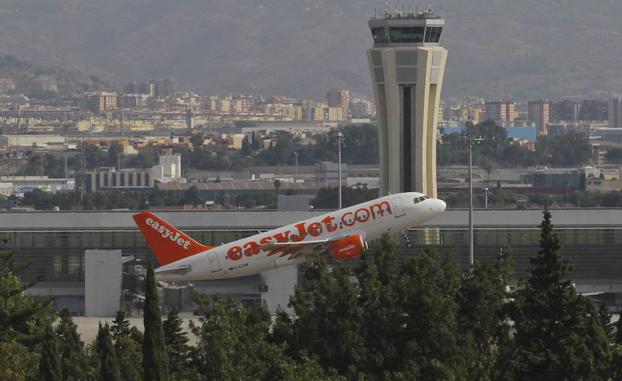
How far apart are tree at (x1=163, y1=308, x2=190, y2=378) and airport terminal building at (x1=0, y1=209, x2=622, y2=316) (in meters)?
27.8

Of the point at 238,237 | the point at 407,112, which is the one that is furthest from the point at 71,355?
the point at 407,112

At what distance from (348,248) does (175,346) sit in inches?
534

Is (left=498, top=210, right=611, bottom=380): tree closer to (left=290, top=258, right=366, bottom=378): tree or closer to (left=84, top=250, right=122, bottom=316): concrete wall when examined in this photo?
(left=290, top=258, right=366, bottom=378): tree

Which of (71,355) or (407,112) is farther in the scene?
(407,112)

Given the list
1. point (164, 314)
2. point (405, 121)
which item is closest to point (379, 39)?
point (405, 121)

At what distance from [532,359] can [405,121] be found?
2410 inches

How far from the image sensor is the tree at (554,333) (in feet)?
174

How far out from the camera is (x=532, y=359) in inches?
2085

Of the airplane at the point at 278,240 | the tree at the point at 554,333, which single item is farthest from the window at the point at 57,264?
the tree at the point at 554,333

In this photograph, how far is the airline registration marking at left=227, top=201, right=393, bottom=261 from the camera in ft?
249

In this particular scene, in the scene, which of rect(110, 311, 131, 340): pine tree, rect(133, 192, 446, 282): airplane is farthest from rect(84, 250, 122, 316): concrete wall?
rect(110, 311, 131, 340): pine tree

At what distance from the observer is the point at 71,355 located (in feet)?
207

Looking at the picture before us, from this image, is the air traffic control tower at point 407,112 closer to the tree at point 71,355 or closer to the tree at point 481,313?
the tree at point 71,355

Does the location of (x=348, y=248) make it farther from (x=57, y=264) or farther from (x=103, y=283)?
(x=57, y=264)
